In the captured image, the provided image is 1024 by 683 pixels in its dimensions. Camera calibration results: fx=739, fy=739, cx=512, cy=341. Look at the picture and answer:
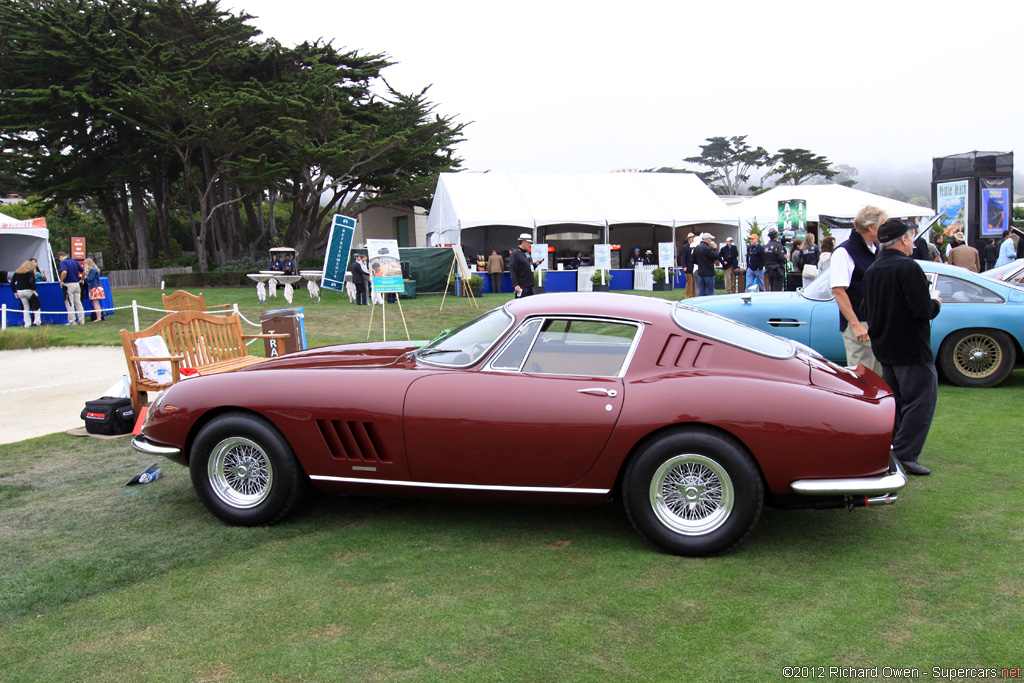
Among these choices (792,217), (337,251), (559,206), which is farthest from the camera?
(559,206)

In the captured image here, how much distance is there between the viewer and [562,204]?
27.2 m

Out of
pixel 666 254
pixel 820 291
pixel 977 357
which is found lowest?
pixel 977 357

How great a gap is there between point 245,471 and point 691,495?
258 centimetres

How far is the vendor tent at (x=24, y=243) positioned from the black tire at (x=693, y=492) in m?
19.8

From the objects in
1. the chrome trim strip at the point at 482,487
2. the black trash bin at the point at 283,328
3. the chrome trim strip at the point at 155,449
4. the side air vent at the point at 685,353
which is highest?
the side air vent at the point at 685,353

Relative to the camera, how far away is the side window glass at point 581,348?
412 cm

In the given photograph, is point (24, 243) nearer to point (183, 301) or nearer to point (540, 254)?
point (183, 301)

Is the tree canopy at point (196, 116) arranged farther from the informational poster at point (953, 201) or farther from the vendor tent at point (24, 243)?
the informational poster at point (953, 201)

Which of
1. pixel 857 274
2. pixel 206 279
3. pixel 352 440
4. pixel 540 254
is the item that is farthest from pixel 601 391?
pixel 206 279

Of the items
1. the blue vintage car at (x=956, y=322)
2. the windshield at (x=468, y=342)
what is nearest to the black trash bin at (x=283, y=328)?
the windshield at (x=468, y=342)

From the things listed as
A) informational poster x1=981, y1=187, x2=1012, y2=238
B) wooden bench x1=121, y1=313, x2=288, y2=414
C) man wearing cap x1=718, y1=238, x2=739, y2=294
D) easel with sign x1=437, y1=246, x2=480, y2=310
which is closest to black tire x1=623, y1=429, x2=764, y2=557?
wooden bench x1=121, y1=313, x2=288, y2=414

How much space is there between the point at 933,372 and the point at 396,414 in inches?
144

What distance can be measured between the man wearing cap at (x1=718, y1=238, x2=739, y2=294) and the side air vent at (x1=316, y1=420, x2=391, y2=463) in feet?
56.1

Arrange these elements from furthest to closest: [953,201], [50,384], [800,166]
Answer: [800,166], [953,201], [50,384]
